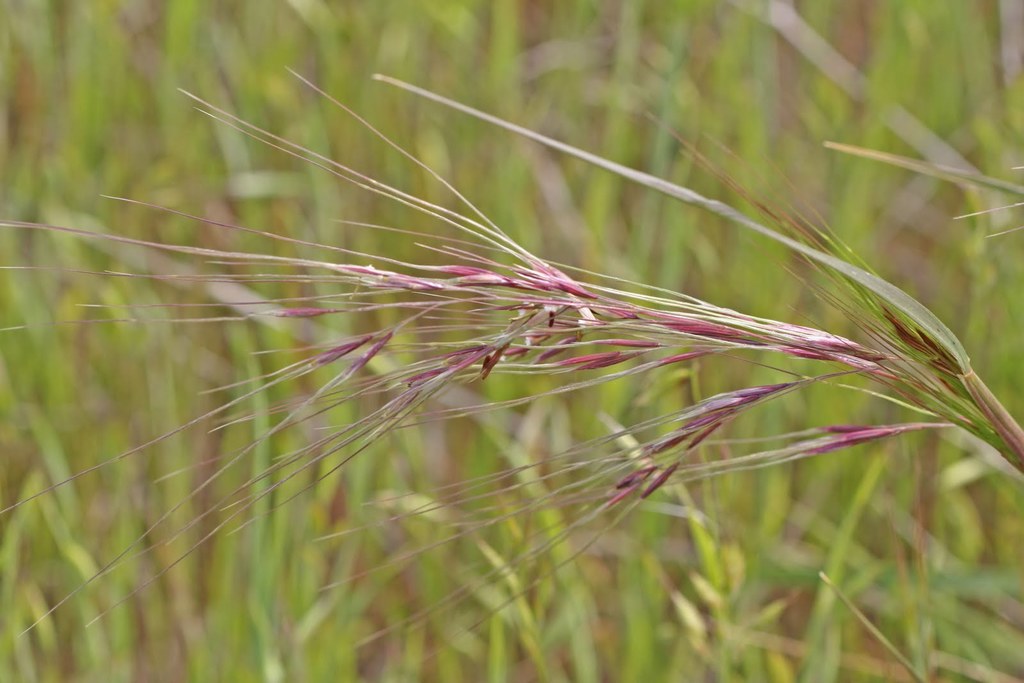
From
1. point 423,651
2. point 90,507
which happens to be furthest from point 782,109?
point 90,507

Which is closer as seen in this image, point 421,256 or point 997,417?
point 997,417

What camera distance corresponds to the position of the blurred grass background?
121cm

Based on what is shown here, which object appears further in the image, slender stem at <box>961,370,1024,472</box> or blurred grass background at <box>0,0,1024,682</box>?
blurred grass background at <box>0,0,1024,682</box>

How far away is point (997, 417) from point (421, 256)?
120 centimetres

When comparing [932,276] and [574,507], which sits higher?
[932,276]

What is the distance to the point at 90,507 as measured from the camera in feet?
4.61

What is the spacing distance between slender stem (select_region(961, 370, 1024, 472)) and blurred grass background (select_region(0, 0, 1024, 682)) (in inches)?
17.4

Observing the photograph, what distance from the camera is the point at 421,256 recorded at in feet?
5.49

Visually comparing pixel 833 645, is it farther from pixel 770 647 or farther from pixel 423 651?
pixel 423 651

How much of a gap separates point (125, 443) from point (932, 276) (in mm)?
1251

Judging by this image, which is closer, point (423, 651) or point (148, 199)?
point (423, 651)

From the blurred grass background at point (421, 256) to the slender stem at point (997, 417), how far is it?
1.45ft

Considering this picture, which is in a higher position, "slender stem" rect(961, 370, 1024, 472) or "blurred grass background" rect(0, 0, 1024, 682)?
"slender stem" rect(961, 370, 1024, 472)

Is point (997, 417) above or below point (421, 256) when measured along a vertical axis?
above
